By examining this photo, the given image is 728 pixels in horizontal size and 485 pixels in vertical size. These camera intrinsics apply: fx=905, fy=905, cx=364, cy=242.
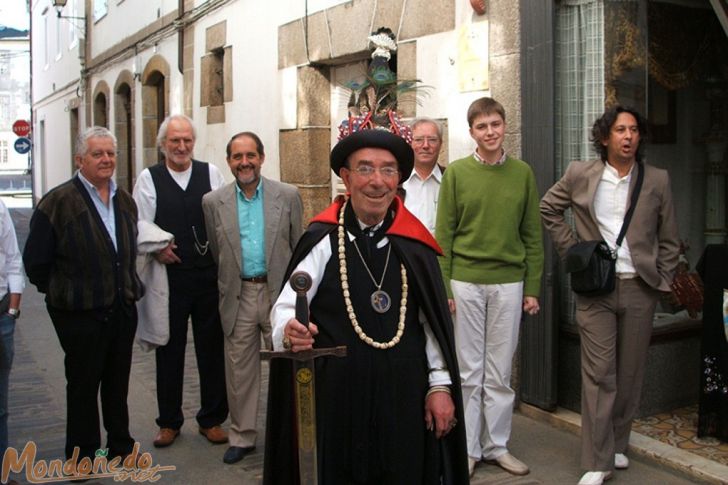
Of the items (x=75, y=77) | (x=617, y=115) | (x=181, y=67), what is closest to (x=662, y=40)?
(x=617, y=115)

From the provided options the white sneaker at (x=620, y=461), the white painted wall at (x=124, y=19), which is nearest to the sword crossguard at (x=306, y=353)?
the white sneaker at (x=620, y=461)

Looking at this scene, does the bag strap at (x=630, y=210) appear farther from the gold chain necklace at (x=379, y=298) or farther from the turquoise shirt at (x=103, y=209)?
the turquoise shirt at (x=103, y=209)

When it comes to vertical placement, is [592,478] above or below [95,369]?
below

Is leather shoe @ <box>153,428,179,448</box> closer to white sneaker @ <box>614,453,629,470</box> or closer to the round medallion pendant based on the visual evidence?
white sneaker @ <box>614,453,629,470</box>

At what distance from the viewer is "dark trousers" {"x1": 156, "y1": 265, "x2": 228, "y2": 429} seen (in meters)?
5.18

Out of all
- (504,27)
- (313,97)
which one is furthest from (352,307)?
(313,97)

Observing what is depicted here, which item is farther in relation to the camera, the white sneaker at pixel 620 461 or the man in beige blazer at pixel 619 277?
the white sneaker at pixel 620 461

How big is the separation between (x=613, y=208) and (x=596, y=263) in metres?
0.32

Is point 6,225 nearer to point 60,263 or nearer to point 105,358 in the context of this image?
point 60,263

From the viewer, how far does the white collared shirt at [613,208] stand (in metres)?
4.49

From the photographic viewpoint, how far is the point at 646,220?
176 inches

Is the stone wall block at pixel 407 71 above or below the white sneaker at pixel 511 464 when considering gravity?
above

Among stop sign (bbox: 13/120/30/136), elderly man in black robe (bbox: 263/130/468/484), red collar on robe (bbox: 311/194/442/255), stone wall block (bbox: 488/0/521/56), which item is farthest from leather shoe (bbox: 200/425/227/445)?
stop sign (bbox: 13/120/30/136)

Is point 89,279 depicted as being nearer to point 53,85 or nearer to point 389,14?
point 389,14
